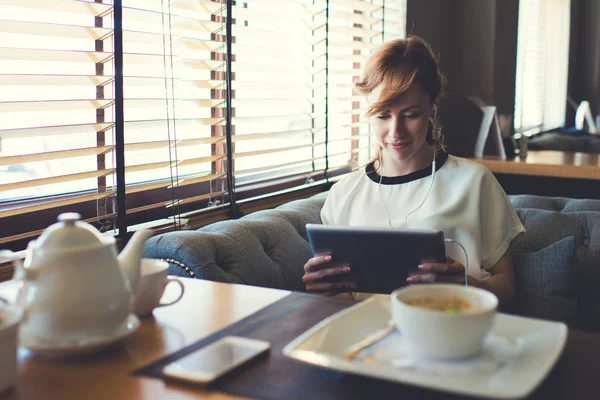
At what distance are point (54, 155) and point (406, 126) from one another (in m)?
0.89

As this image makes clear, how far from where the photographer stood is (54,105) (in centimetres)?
171

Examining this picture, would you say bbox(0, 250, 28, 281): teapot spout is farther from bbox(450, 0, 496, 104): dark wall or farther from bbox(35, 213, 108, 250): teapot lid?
bbox(450, 0, 496, 104): dark wall

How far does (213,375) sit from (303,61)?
2.09m

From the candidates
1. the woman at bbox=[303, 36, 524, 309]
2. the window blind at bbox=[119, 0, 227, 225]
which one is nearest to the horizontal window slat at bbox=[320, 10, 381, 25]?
the window blind at bbox=[119, 0, 227, 225]

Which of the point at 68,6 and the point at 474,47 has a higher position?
the point at 474,47

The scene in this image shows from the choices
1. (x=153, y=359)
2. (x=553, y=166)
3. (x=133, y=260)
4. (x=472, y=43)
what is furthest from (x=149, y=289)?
(x=472, y=43)

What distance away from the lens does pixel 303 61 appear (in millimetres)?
2793

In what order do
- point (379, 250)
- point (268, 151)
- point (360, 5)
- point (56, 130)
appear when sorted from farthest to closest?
point (360, 5), point (268, 151), point (56, 130), point (379, 250)

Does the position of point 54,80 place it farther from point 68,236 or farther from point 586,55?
point 586,55

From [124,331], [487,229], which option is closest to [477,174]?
[487,229]

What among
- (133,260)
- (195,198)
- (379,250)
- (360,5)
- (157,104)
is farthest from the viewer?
(360,5)

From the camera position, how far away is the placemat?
0.81 meters

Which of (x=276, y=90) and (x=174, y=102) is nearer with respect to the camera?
(x=174, y=102)

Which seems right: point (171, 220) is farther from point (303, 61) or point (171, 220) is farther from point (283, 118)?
point (303, 61)
